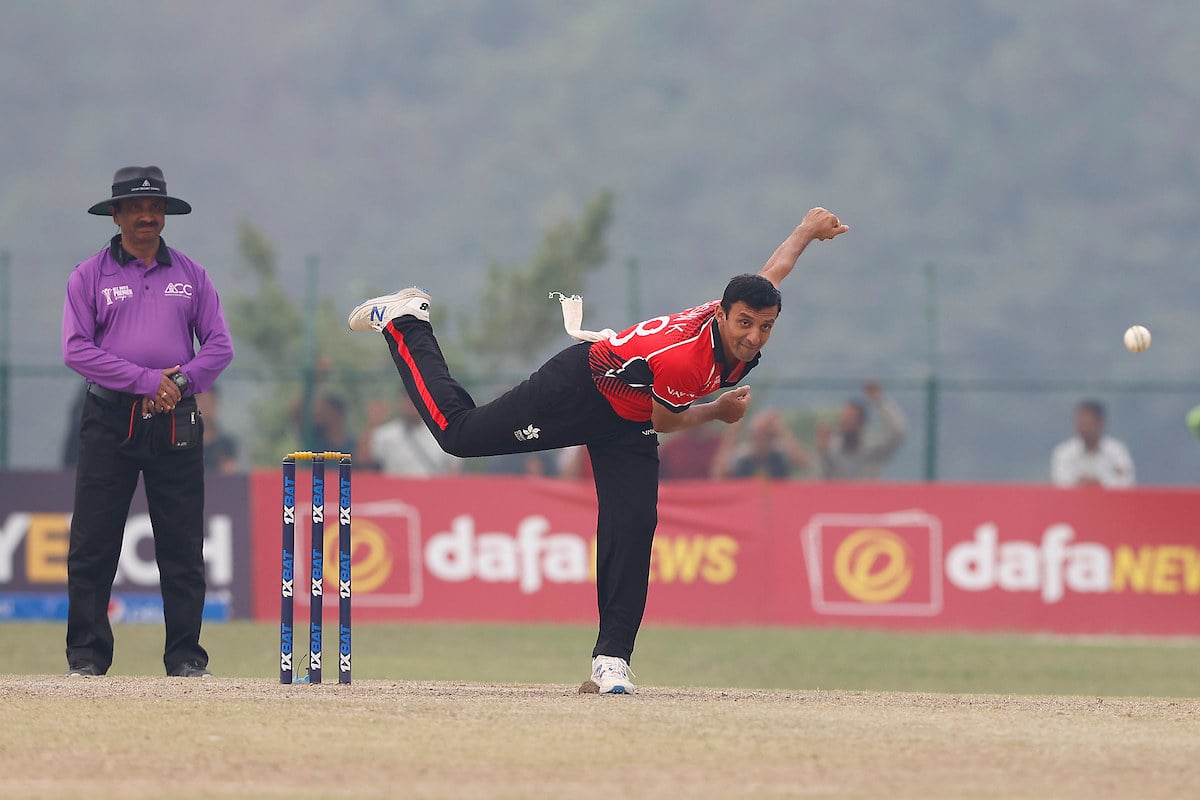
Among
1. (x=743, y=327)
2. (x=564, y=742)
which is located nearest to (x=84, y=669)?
(x=564, y=742)

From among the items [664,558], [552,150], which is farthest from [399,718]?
[552,150]

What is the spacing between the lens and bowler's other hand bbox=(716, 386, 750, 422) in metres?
8.16

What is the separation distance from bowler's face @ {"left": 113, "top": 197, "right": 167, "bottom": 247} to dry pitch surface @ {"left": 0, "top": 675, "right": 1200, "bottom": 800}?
2.21 meters

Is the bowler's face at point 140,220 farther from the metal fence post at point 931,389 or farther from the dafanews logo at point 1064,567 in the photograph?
the metal fence post at point 931,389

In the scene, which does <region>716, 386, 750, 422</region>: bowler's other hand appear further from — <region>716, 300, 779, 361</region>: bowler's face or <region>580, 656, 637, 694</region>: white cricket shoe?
<region>580, 656, 637, 694</region>: white cricket shoe

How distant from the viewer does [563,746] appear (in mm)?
7078

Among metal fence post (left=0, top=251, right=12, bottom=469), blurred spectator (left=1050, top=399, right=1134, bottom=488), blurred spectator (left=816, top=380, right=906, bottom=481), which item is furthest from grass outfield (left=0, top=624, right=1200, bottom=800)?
metal fence post (left=0, top=251, right=12, bottom=469)

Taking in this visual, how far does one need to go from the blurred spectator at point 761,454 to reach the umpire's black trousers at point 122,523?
10698mm

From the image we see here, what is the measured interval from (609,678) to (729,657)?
234 inches

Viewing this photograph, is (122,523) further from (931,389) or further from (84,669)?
(931,389)

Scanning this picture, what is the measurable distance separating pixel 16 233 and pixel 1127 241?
41.4 metres

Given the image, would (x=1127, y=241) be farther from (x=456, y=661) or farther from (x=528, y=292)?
(x=456, y=661)

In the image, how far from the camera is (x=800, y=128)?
81.9 m

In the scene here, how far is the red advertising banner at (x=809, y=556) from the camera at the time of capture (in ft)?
55.0
